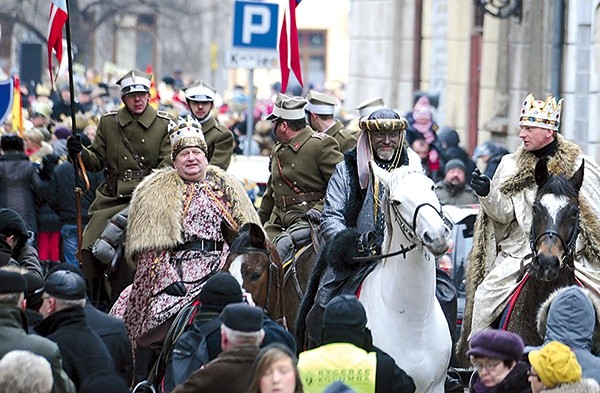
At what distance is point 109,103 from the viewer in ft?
114

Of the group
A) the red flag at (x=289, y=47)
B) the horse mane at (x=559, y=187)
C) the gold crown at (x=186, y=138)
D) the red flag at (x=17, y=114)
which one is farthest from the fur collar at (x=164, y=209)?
the red flag at (x=17, y=114)

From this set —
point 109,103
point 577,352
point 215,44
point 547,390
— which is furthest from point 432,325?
point 215,44

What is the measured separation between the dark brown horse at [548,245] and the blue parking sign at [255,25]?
9100 mm

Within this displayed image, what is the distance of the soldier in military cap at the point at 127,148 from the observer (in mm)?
16484

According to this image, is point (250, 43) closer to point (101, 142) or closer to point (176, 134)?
point (101, 142)

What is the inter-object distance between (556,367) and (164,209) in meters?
4.56

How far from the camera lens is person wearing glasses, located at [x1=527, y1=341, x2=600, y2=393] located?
30.1 ft

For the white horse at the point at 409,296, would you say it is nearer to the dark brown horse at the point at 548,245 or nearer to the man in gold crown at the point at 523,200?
the dark brown horse at the point at 548,245

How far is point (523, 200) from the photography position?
12969 millimetres

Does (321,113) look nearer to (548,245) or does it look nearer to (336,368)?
(548,245)

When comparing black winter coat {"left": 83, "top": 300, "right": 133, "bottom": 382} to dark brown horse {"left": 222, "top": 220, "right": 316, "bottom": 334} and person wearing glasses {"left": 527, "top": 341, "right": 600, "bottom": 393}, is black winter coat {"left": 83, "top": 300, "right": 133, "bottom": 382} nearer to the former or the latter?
dark brown horse {"left": 222, "top": 220, "right": 316, "bottom": 334}

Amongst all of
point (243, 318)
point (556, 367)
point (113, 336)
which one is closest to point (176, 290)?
point (113, 336)

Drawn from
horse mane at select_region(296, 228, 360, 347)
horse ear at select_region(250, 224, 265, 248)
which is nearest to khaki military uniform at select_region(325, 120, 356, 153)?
horse mane at select_region(296, 228, 360, 347)

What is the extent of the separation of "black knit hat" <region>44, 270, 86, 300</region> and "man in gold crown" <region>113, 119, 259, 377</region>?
7.47 ft
